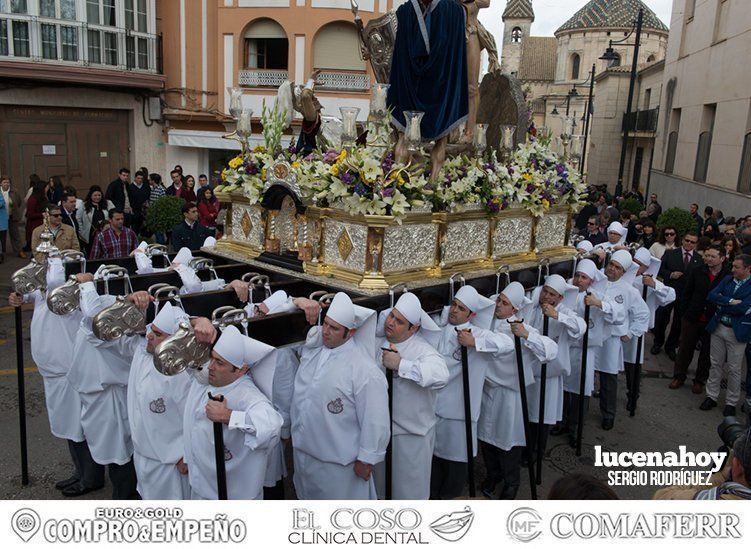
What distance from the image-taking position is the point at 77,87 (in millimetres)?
17344

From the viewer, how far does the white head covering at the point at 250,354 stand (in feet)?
12.5

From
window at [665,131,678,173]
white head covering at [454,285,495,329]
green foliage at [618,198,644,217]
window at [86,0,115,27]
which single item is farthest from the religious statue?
window at [665,131,678,173]

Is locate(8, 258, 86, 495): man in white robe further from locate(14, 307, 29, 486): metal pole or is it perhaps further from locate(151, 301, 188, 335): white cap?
locate(151, 301, 188, 335): white cap

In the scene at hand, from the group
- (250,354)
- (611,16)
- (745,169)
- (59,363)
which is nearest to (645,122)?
(745,169)

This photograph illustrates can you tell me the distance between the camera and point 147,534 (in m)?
2.92

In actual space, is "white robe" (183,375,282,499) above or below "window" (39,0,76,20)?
below

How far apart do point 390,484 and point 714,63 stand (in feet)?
59.7

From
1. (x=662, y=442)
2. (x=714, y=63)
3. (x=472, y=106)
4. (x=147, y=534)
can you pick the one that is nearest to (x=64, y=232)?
(x=472, y=106)

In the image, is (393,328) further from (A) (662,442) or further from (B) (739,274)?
(B) (739,274)

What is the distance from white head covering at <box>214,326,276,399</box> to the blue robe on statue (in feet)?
10.5

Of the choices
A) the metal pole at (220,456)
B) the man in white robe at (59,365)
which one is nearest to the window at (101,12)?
the man in white robe at (59,365)

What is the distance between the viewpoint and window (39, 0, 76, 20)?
16094 millimetres

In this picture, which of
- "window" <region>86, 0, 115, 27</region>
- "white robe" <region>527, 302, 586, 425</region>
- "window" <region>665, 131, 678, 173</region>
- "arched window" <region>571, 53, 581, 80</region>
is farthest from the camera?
"arched window" <region>571, 53, 581, 80</region>

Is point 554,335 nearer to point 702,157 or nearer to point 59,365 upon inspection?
point 59,365
